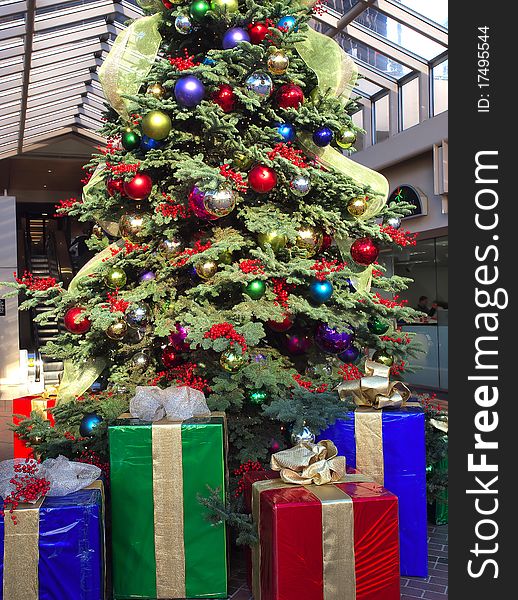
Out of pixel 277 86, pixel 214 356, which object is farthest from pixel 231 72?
pixel 214 356

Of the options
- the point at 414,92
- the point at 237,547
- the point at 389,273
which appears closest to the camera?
the point at 237,547

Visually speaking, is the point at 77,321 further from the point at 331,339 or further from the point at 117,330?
the point at 331,339

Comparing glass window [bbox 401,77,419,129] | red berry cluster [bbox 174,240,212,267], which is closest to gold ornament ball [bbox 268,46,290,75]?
red berry cluster [bbox 174,240,212,267]

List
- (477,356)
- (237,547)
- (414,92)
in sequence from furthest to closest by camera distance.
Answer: (414,92) < (237,547) < (477,356)

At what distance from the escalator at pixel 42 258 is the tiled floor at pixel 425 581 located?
14.4 meters

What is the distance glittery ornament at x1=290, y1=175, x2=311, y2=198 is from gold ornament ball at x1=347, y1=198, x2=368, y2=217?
33 cm

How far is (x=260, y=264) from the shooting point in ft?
13.6

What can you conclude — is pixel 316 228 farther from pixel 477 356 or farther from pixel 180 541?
pixel 477 356

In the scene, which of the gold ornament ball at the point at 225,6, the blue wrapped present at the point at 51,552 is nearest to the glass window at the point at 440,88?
the gold ornament ball at the point at 225,6

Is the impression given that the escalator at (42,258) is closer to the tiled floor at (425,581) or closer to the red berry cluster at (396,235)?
the red berry cluster at (396,235)

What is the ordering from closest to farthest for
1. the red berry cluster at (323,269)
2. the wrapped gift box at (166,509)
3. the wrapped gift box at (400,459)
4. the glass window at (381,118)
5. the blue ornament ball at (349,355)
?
the wrapped gift box at (166,509), the wrapped gift box at (400,459), the red berry cluster at (323,269), the blue ornament ball at (349,355), the glass window at (381,118)

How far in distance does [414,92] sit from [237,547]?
34.0ft

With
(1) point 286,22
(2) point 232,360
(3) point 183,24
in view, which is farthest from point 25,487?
(1) point 286,22

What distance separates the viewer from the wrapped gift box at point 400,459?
367cm
